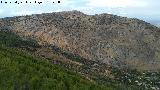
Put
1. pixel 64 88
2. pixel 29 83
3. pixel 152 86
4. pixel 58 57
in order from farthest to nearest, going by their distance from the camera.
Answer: pixel 58 57, pixel 152 86, pixel 64 88, pixel 29 83

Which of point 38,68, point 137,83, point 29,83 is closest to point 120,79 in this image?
point 137,83

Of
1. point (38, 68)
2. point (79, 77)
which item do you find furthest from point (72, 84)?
point (38, 68)

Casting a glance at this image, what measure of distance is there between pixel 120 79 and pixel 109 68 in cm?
1343

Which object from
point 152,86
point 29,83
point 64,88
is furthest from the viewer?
point 152,86

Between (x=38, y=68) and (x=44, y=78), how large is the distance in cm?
1367

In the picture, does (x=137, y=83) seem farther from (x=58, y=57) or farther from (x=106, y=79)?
(x=58, y=57)

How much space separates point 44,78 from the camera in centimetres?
17050

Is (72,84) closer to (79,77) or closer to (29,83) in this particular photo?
(79,77)

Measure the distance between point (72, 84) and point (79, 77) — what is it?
12.6 feet

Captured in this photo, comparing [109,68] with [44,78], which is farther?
[109,68]

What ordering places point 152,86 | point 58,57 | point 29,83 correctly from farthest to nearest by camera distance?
point 58,57 < point 152,86 < point 29,83

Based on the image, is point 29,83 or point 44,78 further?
point 44,78

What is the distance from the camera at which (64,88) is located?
16912 centimetres

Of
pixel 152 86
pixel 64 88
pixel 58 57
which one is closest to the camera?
pixel 64 88
